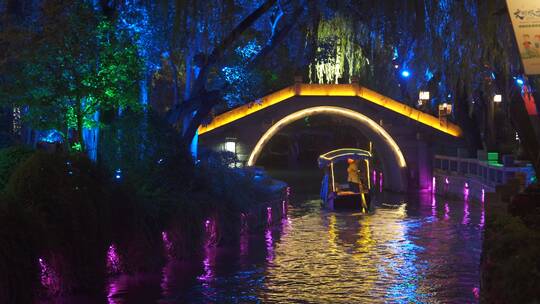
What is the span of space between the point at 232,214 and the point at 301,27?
29.2ft

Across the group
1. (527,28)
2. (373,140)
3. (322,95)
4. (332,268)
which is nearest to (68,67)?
(332,268)

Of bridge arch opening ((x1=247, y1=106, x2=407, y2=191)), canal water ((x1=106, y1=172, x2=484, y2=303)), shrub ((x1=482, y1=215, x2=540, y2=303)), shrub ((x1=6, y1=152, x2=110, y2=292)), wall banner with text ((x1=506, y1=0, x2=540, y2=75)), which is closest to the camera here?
shrub ((x1=482, y1=215, x2=540, y2=303))

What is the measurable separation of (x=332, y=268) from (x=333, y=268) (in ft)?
0.06

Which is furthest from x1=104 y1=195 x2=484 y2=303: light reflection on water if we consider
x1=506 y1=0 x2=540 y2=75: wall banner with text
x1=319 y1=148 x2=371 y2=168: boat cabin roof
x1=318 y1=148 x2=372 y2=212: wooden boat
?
x1=319 y1=148 x2=371 y2=168: boat cabin roof

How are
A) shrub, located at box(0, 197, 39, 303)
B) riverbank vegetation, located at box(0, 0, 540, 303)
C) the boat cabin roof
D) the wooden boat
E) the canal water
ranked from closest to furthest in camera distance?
shrub, located at box(0, 197, 39, 303) → riverbank vegetation, located at box(0, 0, 540, 303) → the canal water → the wooden boat → the boat cabin roof

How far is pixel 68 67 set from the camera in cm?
1625

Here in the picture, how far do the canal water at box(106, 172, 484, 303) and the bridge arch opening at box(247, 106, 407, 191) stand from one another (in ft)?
40.0

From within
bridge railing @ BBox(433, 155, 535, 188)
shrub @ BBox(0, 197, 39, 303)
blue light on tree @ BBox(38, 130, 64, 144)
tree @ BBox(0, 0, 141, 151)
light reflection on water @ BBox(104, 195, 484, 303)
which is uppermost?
tree @ BBox(0, 0, 141, 151)

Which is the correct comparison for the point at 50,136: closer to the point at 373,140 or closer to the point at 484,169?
the point at 484,169

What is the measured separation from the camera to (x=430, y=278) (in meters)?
15.0

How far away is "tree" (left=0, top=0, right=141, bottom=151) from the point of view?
1536cm

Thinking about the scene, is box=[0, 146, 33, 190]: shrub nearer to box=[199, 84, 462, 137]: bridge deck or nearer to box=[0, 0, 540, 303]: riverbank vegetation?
box=[0, 0, 540, 303]: riverbank vegetation

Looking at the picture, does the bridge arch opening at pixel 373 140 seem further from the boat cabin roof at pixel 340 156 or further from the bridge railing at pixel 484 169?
the boat cabin roof at pixel 340 156

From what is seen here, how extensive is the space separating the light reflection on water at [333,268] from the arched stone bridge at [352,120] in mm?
12248
